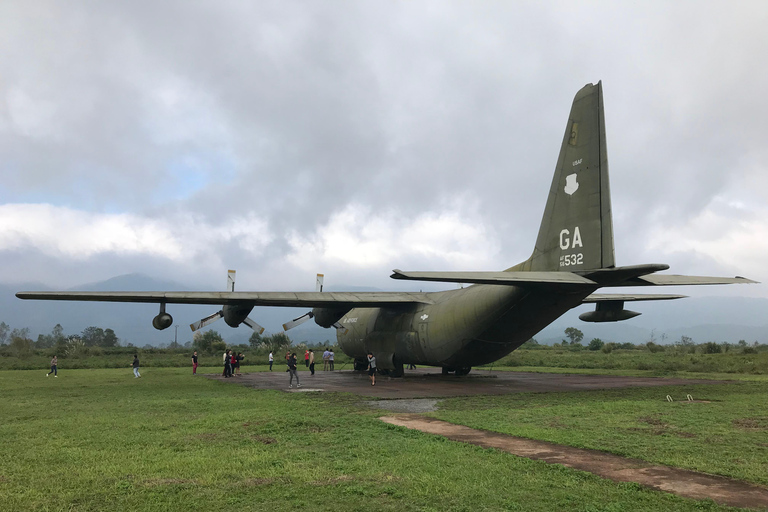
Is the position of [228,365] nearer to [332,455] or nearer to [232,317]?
[232,317]

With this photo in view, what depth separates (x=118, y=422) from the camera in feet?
40.0

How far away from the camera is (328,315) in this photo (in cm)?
2819

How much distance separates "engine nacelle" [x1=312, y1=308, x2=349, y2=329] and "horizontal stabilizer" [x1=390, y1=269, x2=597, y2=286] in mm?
13313

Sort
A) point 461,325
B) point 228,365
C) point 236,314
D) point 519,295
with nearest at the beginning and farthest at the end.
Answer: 1. point 519,295
2. point 461,325
3. point 236,314
4. point 228,365

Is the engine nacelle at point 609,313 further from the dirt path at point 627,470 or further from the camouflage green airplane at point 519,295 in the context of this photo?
the dirt path at point 627,470

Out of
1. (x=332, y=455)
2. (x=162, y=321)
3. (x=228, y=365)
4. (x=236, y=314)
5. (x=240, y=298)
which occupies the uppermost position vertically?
(x=240, y=298)

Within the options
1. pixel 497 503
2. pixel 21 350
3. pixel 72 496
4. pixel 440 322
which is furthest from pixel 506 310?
pixel 21 350

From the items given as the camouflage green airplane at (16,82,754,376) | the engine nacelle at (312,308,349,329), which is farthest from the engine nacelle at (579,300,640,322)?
the engine nacelle at (312,308,349,329)

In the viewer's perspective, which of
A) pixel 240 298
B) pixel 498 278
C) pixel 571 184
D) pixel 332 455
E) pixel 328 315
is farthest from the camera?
pixel 328 315

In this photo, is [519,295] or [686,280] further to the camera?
[519,295]

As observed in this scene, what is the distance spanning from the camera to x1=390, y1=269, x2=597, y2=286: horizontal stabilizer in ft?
45.7

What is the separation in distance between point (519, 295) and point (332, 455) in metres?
10.6

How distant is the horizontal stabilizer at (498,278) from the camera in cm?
1392

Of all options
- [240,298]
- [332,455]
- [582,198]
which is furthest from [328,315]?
[332,455]
